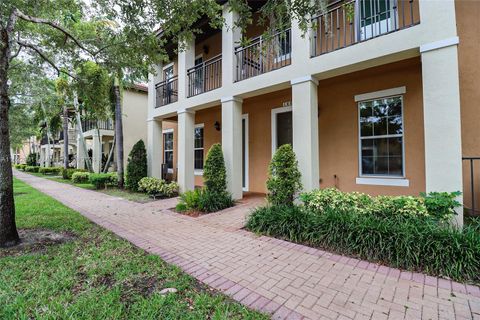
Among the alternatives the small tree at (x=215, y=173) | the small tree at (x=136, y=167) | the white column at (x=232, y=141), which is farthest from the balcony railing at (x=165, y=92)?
the small tree at (x=215, y=173)

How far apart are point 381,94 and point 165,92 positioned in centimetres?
837

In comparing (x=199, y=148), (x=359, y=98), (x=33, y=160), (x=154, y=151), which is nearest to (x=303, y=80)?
(x=359, y=98)

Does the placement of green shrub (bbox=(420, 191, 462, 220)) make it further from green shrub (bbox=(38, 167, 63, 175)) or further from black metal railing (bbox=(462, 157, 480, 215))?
green shrub (bbox=(38, 167, 63, 175))

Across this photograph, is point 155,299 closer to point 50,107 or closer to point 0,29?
point 0,29

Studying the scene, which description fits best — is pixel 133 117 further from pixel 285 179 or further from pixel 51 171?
pixel 285 179

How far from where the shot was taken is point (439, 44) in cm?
412

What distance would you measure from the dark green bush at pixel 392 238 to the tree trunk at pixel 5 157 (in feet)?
15.7

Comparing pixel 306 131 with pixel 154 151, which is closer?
pixel 306 131

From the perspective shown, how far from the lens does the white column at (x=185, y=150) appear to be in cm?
888

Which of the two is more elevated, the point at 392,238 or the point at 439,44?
the point at 439,44

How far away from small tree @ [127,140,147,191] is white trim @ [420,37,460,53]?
9964 mm

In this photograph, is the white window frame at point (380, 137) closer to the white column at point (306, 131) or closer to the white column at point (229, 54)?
the white column at point (306, 131)

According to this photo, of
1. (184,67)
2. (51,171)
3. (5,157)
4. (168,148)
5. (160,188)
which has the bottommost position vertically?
(160,188)

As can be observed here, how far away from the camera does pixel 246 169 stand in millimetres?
9289
